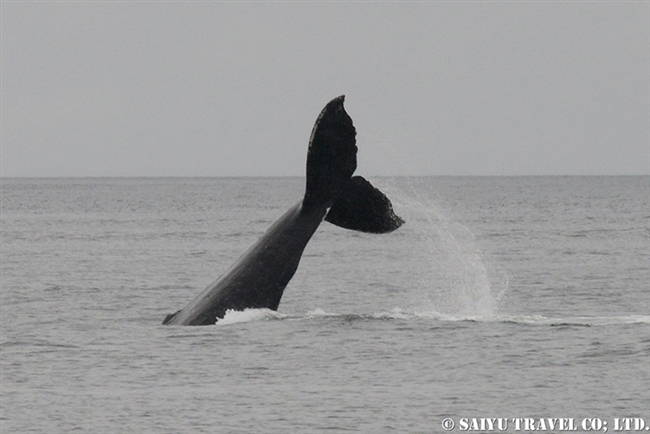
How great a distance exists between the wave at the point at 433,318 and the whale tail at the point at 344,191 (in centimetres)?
209

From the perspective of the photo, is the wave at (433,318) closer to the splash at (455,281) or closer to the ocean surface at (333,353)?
the ocean surface at (333,353)

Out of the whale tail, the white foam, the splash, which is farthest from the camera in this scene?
the splash

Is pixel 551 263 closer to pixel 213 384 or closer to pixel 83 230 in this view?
pixel 213 384

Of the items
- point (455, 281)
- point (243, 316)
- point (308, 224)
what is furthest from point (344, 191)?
point (455, 281)

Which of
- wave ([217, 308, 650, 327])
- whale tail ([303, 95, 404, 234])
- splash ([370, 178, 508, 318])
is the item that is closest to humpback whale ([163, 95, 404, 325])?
whale tail ([303, 95, 404, 234])

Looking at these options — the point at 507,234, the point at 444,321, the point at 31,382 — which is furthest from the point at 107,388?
the point at 507,234

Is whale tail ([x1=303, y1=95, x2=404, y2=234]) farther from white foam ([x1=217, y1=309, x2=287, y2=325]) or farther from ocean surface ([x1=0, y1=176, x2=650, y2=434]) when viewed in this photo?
white foam ([x1=217, y1=309, x2=287, y2=325])

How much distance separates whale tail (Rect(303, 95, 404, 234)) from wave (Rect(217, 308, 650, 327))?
2086 mm

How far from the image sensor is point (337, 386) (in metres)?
16.1

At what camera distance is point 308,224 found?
1989 centimetres

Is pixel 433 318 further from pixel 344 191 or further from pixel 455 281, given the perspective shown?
pixel 455 281

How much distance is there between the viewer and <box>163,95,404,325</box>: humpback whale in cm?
1938

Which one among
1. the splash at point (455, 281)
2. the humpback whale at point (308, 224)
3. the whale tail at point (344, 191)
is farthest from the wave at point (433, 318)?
the whale tail at point (344, 191)

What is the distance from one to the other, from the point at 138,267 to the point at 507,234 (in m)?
23.3
